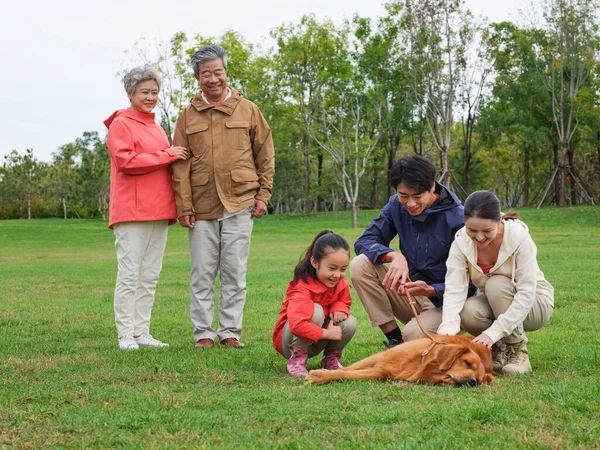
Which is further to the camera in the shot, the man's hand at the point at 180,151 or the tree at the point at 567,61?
the tree at the point at 567,61

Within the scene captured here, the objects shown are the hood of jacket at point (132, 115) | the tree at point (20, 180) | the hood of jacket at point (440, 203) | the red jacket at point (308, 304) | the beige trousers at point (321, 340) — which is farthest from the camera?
the tree at point (20, 180)

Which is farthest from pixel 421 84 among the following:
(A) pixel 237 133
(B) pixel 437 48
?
(A) pixel 237 133

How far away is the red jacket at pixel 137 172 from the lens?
20.1 ft

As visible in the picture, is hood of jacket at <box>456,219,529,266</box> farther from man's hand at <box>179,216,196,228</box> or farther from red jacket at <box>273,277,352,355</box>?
man's hand at <box>179,216,196,228</box>

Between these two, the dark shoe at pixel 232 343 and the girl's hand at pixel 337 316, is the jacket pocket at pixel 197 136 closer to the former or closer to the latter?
the dark shoe at pixel 232 343

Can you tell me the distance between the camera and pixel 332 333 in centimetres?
496

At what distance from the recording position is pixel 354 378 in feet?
14.9

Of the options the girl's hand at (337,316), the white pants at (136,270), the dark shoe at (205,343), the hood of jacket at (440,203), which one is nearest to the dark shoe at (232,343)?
the dark shoe at (205,343)

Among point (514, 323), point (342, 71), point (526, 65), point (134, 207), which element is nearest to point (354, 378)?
point (514, 323)

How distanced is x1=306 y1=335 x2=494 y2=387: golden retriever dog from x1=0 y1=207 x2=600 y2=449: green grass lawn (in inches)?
4.0

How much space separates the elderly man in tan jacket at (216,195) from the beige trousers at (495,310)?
7.16 ft

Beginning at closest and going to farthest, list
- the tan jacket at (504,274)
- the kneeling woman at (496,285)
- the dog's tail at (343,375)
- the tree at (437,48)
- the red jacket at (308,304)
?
the dog's tail at (343,375)
the kneeling woman at (496,285)
the tan jacket at (504,274)
the red jacket at (308,304)
the tree at (437,48)

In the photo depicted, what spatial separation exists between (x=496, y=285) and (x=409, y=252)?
862 millimetres

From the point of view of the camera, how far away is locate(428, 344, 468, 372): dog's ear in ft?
14.0
